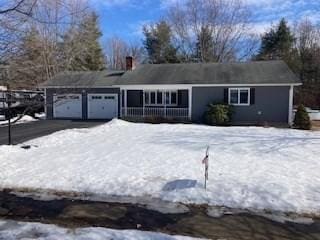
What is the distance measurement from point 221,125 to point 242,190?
51.3ft

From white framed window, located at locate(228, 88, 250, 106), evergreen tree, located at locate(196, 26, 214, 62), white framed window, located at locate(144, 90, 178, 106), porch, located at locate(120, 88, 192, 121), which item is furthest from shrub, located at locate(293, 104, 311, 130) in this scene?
evergreen tree, located at locate(196, 26, 214, 62)

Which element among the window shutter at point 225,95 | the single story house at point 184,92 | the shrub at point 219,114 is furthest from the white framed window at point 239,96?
the shrub at point 219,114

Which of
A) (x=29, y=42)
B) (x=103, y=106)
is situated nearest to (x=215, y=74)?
(x=103, y=106)

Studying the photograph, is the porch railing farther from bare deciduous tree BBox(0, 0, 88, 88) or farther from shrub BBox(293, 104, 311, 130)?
bare deciduous tree BBox(0, 0, 88, 88)

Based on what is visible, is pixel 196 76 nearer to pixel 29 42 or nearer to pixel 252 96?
pixel 252 96

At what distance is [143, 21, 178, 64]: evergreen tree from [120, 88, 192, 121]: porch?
18791 mm

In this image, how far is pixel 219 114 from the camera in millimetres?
23547

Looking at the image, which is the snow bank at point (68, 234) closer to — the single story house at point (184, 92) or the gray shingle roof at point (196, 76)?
the single story house at point (184, 92)

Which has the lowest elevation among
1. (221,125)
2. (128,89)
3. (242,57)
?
(221,125)

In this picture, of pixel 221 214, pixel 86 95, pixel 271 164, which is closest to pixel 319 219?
pixel 221 214

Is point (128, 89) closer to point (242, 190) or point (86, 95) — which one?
point (86, 95)

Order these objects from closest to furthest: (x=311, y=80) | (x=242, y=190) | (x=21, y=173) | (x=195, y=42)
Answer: (x=242, y=190), (x=21, y=173), (x=311, y=80), (x=195, y=42)

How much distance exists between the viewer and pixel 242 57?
1805 inches

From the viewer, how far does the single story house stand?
79.7 feet
